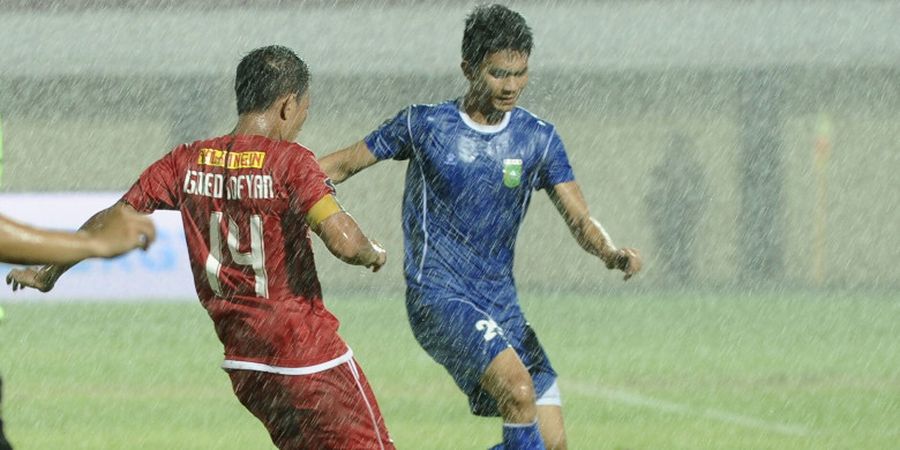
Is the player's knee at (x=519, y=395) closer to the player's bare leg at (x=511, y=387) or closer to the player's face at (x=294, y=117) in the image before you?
the player's bare leg at (x=511, y=387)

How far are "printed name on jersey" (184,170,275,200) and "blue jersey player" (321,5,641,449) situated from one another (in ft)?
4.55

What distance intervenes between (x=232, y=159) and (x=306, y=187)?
255 mm

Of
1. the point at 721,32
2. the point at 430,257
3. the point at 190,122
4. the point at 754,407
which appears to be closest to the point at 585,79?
the point at 721,32

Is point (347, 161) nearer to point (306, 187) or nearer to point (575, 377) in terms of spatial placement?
point (306, 187)

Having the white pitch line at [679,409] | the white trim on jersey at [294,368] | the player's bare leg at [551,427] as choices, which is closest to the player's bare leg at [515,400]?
the player's bare leg at [551,427]

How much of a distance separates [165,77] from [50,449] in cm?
1710

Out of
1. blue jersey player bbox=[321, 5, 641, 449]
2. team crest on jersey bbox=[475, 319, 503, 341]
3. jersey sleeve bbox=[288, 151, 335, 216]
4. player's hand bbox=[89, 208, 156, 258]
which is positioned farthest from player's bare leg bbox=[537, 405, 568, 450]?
player's hand bbox=[89, 208, 156, 258]

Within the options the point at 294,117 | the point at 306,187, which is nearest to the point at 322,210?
the point at 306,187

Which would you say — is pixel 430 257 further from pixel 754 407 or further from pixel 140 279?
pixel 140 279

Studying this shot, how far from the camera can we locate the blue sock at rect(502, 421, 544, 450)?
19.8 feet

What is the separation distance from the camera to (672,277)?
25078mm

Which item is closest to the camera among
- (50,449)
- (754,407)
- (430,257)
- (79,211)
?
(430,257)

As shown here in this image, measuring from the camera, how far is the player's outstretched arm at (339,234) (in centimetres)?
491

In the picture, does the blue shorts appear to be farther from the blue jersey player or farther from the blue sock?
the blue sock
